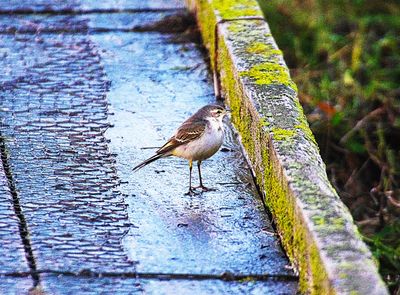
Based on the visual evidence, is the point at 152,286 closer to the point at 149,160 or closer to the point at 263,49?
the point at 149,160

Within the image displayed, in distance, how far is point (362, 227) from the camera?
722 cm

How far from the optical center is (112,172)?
6.01 m

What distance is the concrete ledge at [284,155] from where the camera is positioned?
14.1ft

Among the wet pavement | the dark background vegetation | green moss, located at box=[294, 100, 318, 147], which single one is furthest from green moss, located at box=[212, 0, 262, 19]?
green moss, located at box=[294, 100, 318, 147]

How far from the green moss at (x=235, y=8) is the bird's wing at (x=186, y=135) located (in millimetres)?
1680

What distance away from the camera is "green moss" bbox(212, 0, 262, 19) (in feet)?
24.7

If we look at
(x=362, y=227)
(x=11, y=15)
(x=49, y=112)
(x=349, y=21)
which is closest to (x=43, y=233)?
(x=49, y=112)

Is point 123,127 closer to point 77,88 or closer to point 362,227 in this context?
point 77,88

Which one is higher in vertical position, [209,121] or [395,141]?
[209,121]

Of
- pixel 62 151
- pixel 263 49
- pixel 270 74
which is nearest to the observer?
pixel 62 151

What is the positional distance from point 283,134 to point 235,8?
2.42m

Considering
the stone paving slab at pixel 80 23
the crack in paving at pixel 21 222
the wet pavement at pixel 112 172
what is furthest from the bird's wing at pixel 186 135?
the stone paving slab at pixel 80 23

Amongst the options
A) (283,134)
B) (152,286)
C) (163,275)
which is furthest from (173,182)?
(152,286)

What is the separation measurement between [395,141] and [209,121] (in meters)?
3.06
